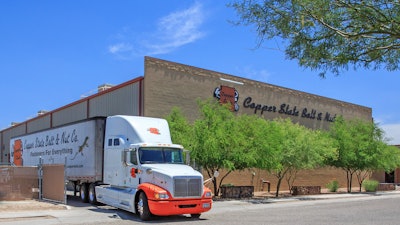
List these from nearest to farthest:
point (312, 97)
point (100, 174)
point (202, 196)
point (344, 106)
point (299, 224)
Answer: point (299, 224) → point (202, 196) → point (100, 174) → point (312, 97) → point (344, 106)

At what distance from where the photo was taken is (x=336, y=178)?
1839 inches

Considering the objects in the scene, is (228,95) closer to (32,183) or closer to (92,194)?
(92,194)

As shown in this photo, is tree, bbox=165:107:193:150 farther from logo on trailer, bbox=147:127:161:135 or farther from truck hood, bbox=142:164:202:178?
truck hood, bbox=142:164:202:178

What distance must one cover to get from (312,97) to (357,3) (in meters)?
39.7

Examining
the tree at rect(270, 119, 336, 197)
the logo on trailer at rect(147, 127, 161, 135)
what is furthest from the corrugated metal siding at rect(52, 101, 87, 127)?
the logo on trailer at rect(147, 127, 161, 135)

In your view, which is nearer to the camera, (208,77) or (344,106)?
(208,77)

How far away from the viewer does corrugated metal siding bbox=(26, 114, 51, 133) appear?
45.1 meters

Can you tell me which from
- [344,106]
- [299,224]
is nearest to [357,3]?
[299,224]

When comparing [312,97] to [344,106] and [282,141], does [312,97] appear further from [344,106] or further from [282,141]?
[282,141]

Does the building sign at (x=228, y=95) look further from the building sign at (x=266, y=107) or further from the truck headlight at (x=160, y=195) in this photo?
the truck headlight at (x=160, y=195)

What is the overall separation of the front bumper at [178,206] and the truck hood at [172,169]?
3.02 feet

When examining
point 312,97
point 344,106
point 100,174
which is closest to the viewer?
point 100,174

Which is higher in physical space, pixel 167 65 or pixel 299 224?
pixel 167 65

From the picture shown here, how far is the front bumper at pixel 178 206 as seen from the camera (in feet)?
50.6
